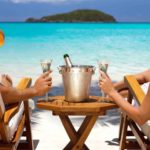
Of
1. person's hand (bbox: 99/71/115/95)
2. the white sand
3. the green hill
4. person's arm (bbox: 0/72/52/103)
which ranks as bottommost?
the green hill

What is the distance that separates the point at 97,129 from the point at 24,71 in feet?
17.8

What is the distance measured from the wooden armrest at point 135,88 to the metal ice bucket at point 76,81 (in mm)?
336

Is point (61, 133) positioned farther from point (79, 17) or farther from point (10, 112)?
point (79, 17)

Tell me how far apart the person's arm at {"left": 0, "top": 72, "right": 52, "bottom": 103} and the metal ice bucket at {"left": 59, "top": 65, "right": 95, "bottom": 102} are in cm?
16

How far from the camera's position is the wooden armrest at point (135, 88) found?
349 centimetres

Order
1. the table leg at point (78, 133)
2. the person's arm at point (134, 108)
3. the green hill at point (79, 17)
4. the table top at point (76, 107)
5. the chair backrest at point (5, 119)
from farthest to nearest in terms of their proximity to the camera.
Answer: the green hill at point (79, 17) → the table leg at point (78, 133) → the table top at point (76, 107) → the chair backrest at point (5, 119) → the person's arm at point (134, 108)

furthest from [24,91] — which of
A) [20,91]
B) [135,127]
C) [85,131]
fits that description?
[135,127]

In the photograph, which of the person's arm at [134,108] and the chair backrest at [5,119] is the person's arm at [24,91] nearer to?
the chair backrest at [5,119]

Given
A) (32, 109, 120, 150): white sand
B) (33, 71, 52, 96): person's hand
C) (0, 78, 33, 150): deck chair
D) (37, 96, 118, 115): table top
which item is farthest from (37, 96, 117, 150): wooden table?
(32, 109, 120, 150): white sand

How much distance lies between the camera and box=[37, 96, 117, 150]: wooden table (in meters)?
3.42

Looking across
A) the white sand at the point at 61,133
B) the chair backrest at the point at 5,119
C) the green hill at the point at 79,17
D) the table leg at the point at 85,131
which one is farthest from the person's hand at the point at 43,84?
the green hill at the point at 79,17

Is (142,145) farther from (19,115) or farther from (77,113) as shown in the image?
(19,115)

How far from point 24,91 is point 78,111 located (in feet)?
1.25

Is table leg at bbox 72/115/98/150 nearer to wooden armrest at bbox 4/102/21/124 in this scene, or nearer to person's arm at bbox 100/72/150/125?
person's arm at bbox 100/72/150/125
